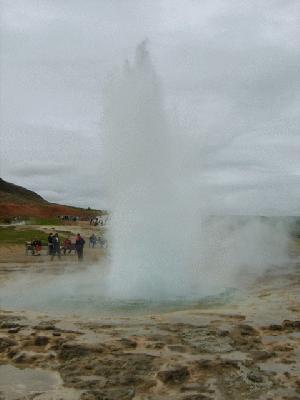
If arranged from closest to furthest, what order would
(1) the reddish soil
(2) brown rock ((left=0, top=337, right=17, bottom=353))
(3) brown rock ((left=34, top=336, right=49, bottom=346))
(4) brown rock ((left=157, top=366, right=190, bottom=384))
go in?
(4) brown rock ((left=157, top=366, right=190, bottom=384)), (2) brown rock ((left=0, top=337, right=17, bottom=353)), (3) brown rock ((left=34, top=336, right=49, bottom=346)), (1) the reddish soil

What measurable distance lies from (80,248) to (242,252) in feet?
30.2

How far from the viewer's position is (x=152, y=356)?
238 inches

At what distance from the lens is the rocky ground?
507 cm

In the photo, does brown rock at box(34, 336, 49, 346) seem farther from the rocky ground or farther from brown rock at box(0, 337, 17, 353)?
brown rock at box(0, 337, 17, 353)

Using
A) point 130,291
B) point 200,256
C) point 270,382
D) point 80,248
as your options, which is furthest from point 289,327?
point 80,248

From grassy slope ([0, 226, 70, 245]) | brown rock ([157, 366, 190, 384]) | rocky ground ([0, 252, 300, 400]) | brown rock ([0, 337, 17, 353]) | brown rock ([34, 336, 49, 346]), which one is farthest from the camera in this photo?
grassy slope ([0, 226, 70, 245])

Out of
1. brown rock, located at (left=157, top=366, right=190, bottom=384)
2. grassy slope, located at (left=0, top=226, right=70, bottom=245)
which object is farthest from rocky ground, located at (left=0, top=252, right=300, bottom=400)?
grassy slope, located at (left=0, top=226, right=70, bottom=245)

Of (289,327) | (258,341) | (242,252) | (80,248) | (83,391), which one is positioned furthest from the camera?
(242,252)

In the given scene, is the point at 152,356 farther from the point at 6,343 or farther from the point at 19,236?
the point at 19,236

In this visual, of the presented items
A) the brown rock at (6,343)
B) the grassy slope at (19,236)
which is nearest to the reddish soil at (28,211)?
the grassy slope at (19,236)

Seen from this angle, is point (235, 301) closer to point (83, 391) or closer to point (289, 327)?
point (289, 327)

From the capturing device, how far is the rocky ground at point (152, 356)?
16.6 ft

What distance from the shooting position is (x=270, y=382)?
5.27 m

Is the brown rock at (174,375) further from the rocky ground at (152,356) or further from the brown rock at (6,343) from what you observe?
the brown rock at (6,343)
